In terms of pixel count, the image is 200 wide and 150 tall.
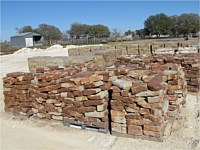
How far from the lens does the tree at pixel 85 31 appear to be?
67.6m

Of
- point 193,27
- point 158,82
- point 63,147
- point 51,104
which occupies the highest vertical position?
point 193,27

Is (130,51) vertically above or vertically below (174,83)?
above

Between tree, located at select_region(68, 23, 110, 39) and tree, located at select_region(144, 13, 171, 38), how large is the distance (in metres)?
11.8

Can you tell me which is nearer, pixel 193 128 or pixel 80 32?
pixel 193 128

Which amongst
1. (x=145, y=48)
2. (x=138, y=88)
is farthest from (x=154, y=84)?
(x=145, y=48)

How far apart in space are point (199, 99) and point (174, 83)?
5.53 feet

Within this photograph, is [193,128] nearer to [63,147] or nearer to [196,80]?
[63,147]

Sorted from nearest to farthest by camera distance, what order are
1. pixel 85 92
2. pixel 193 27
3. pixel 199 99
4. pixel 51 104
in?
pixel 85 92
pixel 51 104
pixel 199 99
pixel 193 27

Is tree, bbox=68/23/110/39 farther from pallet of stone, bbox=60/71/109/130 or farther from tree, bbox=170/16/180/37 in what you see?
pallet of stone, bbox=60/71/109/130

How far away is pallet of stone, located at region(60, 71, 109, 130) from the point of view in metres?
4.52

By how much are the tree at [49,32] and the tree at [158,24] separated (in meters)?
24.5

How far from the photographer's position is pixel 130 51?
1160 centimetres

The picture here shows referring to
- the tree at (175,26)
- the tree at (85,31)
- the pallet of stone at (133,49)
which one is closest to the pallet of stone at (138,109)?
the pallet of stone at (133,49)

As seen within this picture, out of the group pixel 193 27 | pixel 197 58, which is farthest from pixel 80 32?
pixel 197 58
